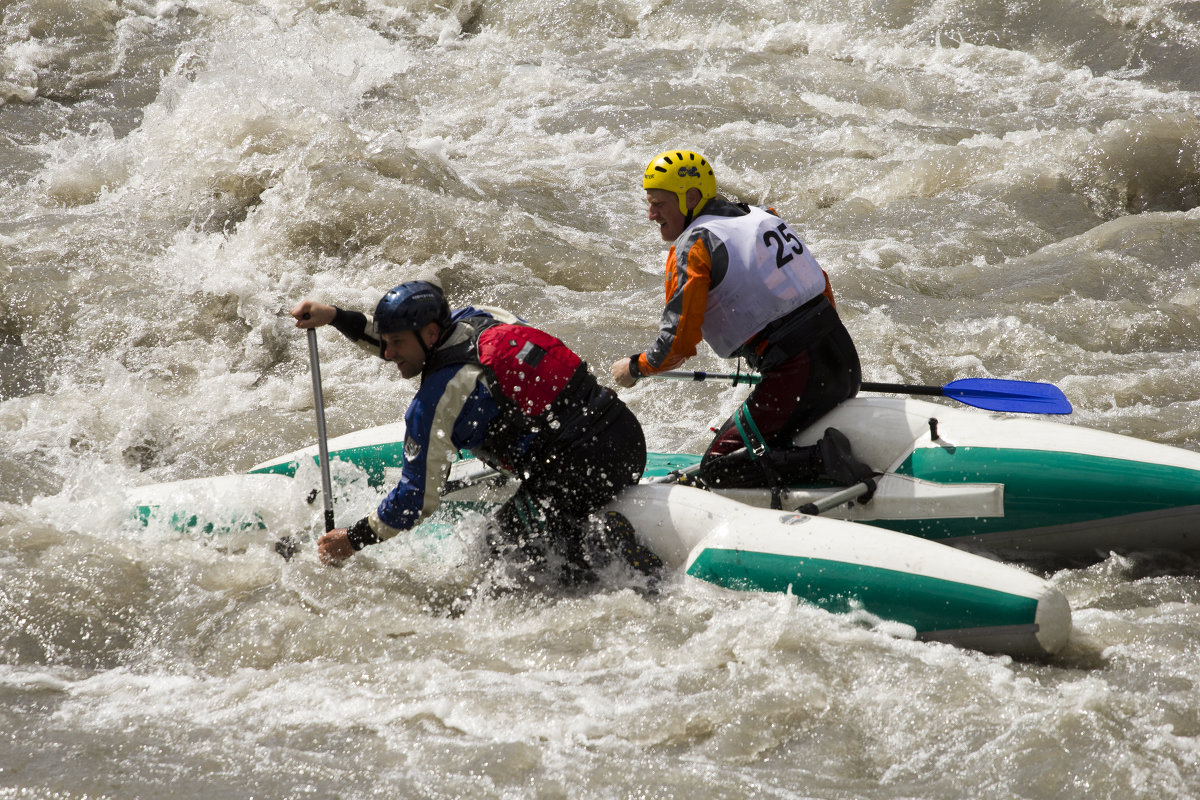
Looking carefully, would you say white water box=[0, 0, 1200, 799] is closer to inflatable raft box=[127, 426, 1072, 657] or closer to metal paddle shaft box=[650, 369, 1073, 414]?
inflatable raft box=[127, 426, 1072, 657]

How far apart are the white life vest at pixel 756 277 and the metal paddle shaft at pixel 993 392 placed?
13.0 inches

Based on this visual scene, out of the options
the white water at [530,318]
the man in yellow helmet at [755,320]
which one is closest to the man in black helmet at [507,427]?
the white water at [530,318]

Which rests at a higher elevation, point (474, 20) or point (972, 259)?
point (474, 20)

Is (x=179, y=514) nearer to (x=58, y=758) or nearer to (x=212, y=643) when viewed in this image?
(x=212, y=643)

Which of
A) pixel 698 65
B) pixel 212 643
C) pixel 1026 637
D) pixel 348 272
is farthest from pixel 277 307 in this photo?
pixel 698 65

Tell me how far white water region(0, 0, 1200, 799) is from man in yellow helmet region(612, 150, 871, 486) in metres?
0.81

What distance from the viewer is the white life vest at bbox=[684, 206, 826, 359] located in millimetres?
3885

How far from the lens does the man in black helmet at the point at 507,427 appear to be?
3316mm

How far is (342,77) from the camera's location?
11.8 meters

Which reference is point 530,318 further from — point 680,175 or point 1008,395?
point 1008,395

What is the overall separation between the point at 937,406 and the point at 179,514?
309cm

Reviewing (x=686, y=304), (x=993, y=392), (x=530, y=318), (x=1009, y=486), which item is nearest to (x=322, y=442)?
(x=686, y=304)

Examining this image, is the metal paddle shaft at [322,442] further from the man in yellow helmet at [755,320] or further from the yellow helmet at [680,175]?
the yellow helmet at [680,175]

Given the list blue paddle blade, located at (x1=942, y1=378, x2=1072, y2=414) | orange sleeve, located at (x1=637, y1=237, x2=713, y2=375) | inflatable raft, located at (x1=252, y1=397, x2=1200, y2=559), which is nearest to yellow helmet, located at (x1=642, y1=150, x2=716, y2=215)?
orange sleeve, located at (x1=637, y1=237, x2=713, y2=375)
